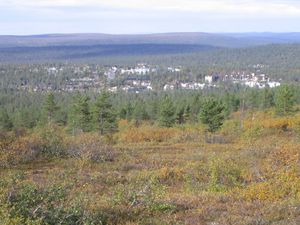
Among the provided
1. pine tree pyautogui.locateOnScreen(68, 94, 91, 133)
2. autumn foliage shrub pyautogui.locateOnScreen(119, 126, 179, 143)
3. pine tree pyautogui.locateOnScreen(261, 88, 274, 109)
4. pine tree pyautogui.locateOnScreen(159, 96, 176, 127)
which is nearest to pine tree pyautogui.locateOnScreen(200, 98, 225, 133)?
autumn foliage shrub pyautogui.locateOnScreen(119, 126, 179, 143)

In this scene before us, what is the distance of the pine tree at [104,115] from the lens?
37.7 meters

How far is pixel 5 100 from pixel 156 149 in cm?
8018

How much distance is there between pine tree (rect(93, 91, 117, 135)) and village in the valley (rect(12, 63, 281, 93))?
82.0 metres

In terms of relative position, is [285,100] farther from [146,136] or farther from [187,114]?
[146,136]

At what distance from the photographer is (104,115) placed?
39125 millimetres

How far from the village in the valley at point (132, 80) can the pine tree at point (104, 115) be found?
82.0 meters

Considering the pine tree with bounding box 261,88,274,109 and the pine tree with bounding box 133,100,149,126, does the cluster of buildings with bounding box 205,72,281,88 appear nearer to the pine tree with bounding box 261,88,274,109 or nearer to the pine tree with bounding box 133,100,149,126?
the pine tree with bounding box 261,88,274,109

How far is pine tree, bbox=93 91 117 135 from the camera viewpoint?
3772cm

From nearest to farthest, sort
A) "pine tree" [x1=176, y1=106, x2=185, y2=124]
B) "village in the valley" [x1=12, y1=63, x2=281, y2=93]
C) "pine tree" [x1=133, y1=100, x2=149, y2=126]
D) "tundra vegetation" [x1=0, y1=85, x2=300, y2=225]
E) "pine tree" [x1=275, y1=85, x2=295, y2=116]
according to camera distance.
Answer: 1. "tundra vegetation" [x1=0, y1=85, x2=300, y2=225]
2. "pine tree" [x1=275, y1=85, x2=295, y2=116]
3. "pine tree" [x1=176, y1=106, x2=185, y2=124]
4. "pine tree" [x1=133, y1=100, x2=149, y2=126]
5. "village in the valley" [x1=12, y1=63, x2=281, y2=93]

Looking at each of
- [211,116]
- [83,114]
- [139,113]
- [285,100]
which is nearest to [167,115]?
[83,114]

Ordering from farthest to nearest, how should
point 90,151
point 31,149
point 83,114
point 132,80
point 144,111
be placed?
point 132,80 < point 144,111 < point 83,114 < point 31,149 < point 90,151

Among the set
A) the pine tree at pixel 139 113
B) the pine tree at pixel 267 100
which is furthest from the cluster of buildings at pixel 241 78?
the pine tree at pixel 139 113

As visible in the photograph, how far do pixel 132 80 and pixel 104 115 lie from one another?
110153mm

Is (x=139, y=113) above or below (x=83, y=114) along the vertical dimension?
below
